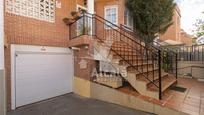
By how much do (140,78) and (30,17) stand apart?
445cm

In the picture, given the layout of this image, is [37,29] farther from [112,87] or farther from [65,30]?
[112,87]

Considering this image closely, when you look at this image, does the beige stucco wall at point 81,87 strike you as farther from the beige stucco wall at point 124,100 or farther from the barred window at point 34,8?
the barred window at point 34,8

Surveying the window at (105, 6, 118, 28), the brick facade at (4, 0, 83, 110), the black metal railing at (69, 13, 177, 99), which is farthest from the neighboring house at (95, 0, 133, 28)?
the brick facade at (4, 0, 83, 110)

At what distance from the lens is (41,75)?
21.1 ft

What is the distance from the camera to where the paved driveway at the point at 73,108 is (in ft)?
16.7

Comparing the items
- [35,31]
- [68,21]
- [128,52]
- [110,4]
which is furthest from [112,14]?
[35,31]

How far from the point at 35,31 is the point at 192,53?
29.9 feet

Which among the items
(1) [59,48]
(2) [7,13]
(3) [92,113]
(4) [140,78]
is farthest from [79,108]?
(2) [7,13]

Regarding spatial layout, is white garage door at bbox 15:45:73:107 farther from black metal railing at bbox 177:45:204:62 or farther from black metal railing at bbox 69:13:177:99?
black metal railing at bbox 177:45:204:62

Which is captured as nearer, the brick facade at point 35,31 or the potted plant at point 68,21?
the brick facade at point 35,31

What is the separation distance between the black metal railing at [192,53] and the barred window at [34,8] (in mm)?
8288

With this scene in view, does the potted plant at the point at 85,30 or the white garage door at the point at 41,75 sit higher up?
the potted plant at the point at 85,30

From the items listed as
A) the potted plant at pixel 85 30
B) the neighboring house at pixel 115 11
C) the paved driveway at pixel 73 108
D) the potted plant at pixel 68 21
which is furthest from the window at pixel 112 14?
the paved driveway at pixel 73 108

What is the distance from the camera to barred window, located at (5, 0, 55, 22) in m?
5.62
